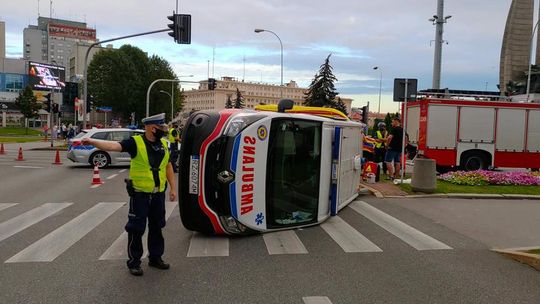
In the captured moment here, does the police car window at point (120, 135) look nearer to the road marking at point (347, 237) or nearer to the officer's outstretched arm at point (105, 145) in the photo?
the road marking at point (347, 237)

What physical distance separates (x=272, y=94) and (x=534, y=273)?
118 metres

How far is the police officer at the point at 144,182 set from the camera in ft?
17.7

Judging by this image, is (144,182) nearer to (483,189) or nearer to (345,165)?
(345,165)

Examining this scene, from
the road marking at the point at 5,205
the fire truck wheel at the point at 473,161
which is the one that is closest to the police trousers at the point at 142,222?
the road marking at the point at 5,205

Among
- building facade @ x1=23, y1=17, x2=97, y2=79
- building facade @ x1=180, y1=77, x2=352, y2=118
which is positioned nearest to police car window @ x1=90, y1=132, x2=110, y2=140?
building facade @ x1=180, y1=77, x2=352, y2=118

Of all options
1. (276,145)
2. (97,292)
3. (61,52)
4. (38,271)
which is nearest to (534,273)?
(276,145)

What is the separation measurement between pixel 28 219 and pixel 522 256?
783 cm

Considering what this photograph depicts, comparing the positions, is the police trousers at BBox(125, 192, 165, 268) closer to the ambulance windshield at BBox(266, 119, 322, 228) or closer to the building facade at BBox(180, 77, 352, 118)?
the ambulance windshield at BBox(266, 119, 322, 228)

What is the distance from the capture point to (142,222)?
17.8 feet

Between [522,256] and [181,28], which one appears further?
[181,28]

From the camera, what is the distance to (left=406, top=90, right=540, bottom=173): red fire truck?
55.6 ft

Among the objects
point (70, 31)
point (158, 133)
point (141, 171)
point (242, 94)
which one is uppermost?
point (70, 31)

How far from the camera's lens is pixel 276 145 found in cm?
726

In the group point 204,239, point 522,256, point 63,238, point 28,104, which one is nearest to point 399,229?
point 522,256
